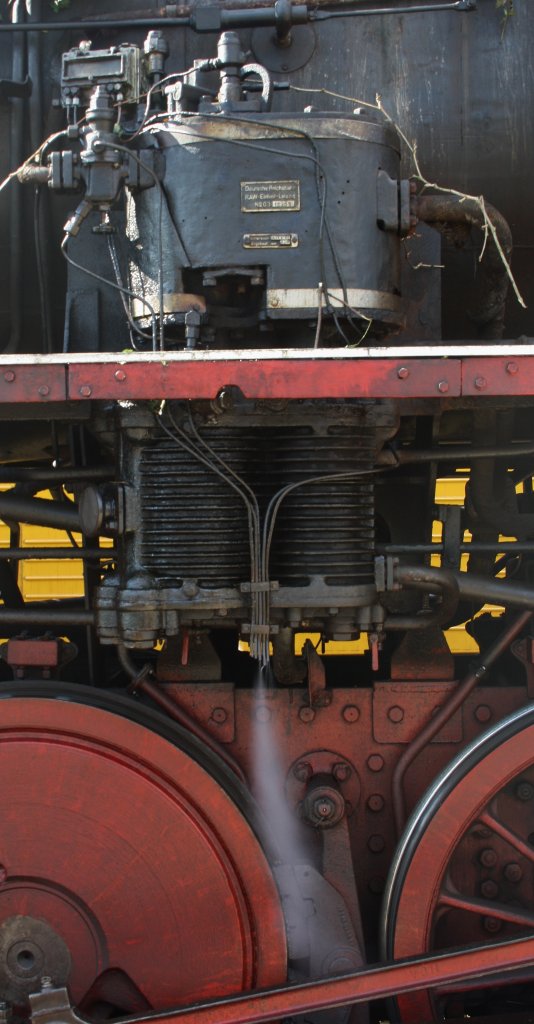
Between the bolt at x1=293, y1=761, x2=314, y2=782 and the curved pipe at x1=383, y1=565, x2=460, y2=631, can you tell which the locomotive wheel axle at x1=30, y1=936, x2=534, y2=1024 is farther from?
the curved pipe at x1=383, y1=565, x2=460, y2=631

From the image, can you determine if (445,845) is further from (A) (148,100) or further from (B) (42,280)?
(A) (148,100)

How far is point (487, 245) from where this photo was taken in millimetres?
2719

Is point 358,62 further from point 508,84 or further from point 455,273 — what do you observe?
point 455,273

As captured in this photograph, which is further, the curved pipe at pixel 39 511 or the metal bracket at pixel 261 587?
the curved pipe at pixel 39 511

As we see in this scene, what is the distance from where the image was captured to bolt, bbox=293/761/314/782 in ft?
9.14

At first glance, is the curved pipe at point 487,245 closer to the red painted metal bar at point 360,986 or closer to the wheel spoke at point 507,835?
the wheel spoke at point 507,835

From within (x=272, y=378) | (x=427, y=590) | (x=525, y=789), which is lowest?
(x=525, y=789)

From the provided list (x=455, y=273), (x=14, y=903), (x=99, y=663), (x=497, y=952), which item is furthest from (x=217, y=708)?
(x=455, y=273)

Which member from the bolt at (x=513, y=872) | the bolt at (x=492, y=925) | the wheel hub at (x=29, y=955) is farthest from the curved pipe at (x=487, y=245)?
the wheel hub at (x=29, y=955)

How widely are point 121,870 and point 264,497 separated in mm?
931

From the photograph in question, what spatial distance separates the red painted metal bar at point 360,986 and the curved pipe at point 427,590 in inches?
30.2

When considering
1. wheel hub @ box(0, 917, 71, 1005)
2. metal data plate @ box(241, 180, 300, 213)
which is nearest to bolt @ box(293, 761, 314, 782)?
wheel hub @ box(0, 917, 71, 1005)

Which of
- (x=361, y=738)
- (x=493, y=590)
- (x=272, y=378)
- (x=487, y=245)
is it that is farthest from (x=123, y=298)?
(x=361, y=738)

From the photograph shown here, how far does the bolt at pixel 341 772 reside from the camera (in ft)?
9.13
